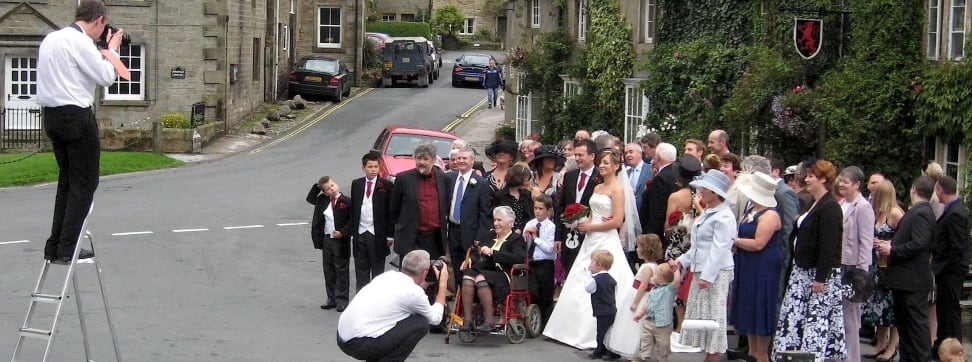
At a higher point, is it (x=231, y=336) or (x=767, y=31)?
(x=767, y=31)

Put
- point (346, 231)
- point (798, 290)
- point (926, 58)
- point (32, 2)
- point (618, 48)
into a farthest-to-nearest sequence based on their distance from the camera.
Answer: point (32, 2) < point (618, 48) < point (926, 58) < point (346, 231) < point (798, 290)

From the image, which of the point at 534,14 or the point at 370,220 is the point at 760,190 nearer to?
the point at 370,220

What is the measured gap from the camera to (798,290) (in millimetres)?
10961

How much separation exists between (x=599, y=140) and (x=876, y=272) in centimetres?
421

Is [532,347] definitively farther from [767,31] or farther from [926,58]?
[767,31]

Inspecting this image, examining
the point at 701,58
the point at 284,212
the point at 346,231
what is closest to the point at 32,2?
the point at 284,212

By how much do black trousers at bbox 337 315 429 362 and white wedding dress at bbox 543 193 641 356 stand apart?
10.3 ft

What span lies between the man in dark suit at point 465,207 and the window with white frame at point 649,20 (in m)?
12.8

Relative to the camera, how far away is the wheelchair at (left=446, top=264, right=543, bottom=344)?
40.9ft

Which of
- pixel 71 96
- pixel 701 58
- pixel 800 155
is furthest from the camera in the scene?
pixel 701 58

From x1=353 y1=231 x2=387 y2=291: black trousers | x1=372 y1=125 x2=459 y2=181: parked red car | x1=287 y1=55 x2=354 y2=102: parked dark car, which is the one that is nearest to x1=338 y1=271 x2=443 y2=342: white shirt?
x1=353 y1=231 x2=387 y2=291: black trousers

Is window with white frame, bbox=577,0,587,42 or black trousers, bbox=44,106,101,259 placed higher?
window with white frame, bbox=577,0,587,42

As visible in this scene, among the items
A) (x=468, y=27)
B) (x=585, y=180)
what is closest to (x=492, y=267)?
(x=585, y=180)

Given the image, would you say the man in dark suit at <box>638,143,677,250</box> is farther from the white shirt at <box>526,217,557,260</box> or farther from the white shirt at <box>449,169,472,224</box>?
the white shirt at <box>449,169,472,224</box>
